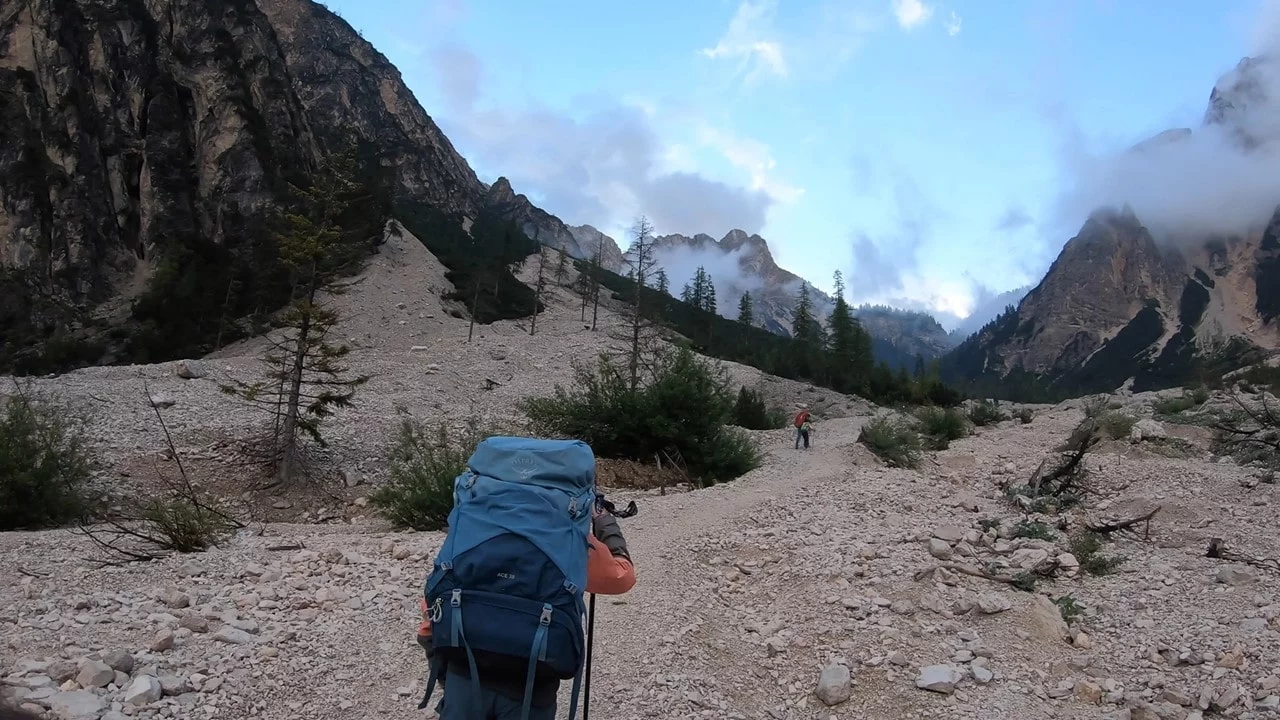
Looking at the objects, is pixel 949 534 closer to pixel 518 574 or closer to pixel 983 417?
pixel 518 574

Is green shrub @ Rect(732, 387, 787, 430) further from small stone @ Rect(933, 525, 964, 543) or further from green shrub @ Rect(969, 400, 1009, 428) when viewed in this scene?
small stone @ Rect(933, 525, 964, 543)

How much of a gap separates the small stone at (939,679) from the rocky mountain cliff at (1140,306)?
12748 cm

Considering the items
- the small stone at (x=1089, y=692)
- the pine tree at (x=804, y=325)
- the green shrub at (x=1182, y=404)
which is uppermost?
the pine tree at (x=804, y=325)

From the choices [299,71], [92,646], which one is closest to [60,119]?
[299,71]

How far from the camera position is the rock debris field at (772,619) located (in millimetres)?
4578

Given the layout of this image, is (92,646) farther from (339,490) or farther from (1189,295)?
(1189,295)

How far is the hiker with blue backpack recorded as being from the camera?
2783 millimetres

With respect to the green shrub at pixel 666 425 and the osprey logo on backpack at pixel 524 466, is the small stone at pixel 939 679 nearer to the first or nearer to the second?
the osprey logo on backpack at pixel 524 466

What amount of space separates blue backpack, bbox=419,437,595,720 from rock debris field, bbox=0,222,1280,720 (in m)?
2.20

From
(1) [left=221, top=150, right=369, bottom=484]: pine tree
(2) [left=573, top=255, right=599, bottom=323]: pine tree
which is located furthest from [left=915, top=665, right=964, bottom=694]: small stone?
(2) [left=573, top=255, right=599, bottom=323]: pine tree

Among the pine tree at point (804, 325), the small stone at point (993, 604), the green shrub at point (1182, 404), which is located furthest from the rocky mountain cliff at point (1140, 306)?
the small stone at point (993, 604)

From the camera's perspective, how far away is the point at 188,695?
4.38m

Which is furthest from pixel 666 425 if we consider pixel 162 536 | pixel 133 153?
pixel 133 153

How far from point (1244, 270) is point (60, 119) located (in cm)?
18538
